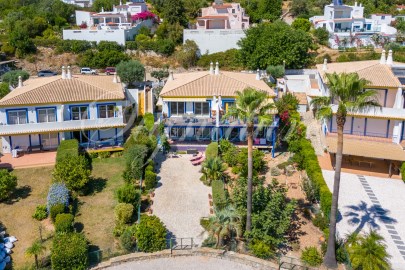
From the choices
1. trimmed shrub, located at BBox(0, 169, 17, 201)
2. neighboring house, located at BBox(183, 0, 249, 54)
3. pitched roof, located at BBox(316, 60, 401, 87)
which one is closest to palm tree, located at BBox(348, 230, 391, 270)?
pitched roof, located at BBox(316, 60, 401, 87)

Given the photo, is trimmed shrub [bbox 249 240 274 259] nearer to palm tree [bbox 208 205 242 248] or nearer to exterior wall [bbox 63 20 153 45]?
palm tree [bbox 208 205 242 248]

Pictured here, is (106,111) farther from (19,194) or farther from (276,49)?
(276,49)

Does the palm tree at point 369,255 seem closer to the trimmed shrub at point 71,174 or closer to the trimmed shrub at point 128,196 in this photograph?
the trimmed shrub at point 128,196

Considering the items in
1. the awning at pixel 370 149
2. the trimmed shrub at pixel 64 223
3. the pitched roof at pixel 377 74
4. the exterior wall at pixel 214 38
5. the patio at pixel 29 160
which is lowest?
the trimmed shrub at pixel 64 223

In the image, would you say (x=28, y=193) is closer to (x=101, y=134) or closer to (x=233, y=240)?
(x=101, y=134)

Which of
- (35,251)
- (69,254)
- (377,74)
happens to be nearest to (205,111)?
(377,74)

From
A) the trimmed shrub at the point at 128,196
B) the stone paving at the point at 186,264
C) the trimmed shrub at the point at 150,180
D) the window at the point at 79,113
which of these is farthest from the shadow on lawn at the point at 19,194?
the stone paving at the point at 186,264
